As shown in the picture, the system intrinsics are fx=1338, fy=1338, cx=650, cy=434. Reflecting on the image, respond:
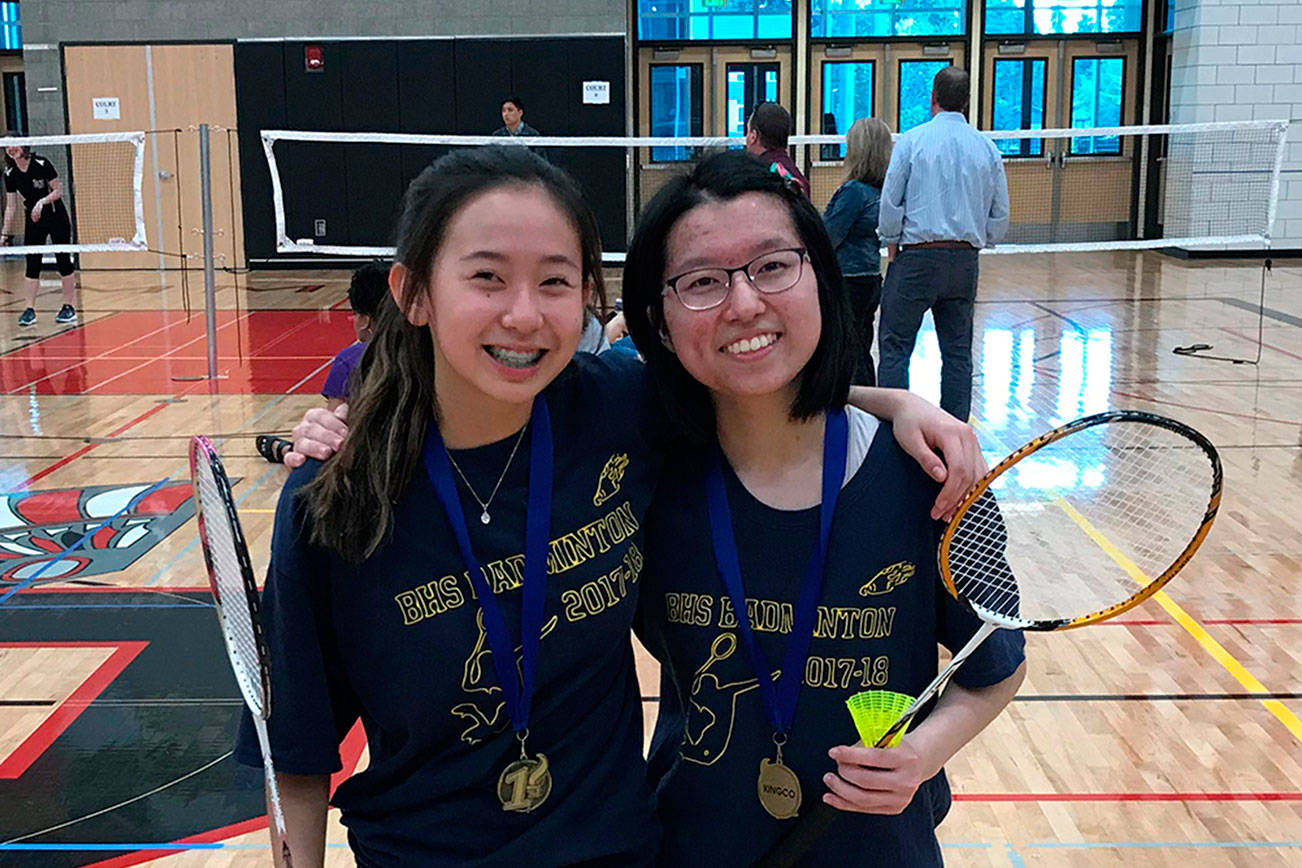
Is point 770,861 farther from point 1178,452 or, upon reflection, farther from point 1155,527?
point 1155,527

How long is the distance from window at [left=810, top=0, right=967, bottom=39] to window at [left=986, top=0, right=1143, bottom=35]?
51cm

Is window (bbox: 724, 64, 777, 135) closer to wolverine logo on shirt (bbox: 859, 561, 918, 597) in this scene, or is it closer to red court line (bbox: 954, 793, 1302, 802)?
Answer: red court line (bbox: 954, 793, 1302, 802)

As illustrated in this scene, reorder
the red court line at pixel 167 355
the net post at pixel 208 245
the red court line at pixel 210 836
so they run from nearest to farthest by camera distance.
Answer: the red court line at pixel 210 836 < the net post at pixel 208 245 < the red court line at pixel 167 355

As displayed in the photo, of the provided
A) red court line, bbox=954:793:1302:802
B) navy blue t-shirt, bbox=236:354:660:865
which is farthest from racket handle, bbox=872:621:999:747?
red court line, bbox=954:793:1302:802

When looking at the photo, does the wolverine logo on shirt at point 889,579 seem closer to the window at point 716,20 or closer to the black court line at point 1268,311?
the black court line at point 1268,311

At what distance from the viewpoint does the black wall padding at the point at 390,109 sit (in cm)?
1847

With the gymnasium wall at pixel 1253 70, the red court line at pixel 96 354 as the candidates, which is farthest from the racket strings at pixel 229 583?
the gymnasium wall at pixel 1253 70

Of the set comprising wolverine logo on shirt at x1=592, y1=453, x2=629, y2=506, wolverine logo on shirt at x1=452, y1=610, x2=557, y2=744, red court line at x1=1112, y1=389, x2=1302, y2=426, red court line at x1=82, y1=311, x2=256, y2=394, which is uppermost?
wolverine logo on shirt at x1=592, y1=453, x2=629, y2=506

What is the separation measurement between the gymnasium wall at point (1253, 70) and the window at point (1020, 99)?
249cm

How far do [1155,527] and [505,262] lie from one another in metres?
1.86

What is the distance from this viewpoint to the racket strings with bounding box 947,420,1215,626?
1863 millimetres

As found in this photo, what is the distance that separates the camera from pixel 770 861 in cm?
185

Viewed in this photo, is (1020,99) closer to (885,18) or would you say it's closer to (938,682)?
(885,18)

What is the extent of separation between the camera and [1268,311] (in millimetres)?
13891
